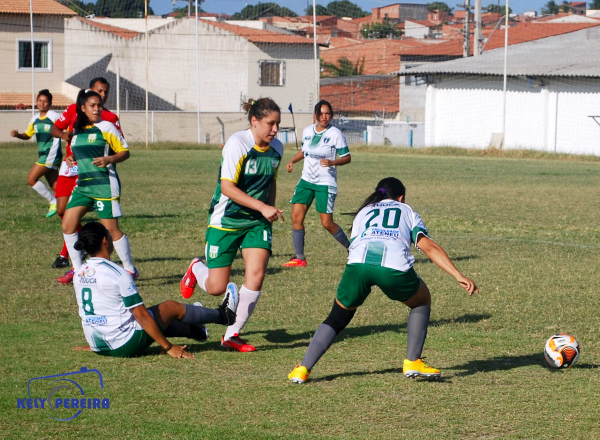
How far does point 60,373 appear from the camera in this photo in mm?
5723

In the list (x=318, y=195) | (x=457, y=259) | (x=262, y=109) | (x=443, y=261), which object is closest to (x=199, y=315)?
(x=262, y=109)

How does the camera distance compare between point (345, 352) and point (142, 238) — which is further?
point (142, 238)

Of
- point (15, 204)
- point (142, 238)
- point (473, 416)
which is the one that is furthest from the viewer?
point (15, 204)

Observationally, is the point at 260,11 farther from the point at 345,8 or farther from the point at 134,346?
the point at 134,346

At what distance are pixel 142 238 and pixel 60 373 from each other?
7.53 metres

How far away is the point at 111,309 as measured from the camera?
19.3 ft

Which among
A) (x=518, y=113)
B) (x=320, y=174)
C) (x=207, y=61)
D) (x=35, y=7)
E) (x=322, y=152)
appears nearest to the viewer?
(x=320, y=174)

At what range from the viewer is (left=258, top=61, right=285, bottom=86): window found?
51750 millimetres

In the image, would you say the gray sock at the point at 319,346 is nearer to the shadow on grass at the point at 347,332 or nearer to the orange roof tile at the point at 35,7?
the shadow on grass at the point at 347,332

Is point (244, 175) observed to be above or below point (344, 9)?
below

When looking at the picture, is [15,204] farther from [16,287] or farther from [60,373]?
[60,373]

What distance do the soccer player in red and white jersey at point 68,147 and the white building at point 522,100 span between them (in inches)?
1318

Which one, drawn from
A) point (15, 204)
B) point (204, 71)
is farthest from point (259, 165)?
point (204, 71)

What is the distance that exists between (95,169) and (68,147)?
553 mm
